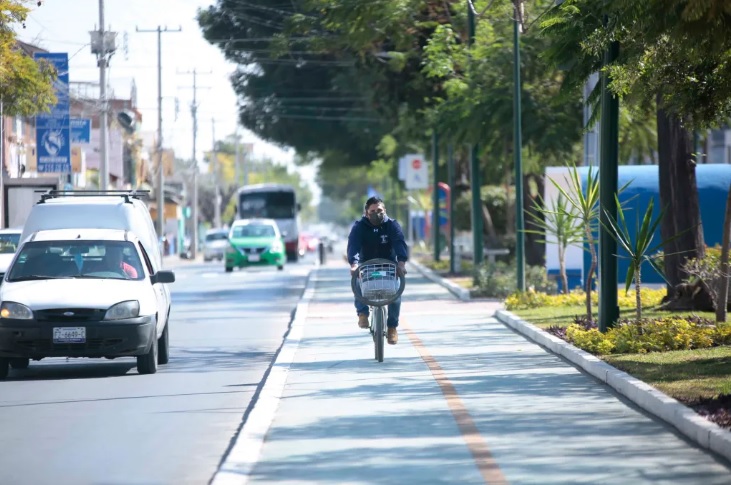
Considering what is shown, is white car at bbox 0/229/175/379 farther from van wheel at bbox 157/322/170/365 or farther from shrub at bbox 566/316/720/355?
shrub at bbox 566/316/720/355

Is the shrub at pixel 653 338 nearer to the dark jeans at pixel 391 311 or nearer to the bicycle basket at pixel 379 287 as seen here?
the dark jeans at pixel 391 311

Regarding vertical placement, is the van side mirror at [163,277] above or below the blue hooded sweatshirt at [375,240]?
below

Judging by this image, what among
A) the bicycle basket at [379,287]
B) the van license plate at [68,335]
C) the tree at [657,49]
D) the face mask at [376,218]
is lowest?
the van license plate at [68,335]

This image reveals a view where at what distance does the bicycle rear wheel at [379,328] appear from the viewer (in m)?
16.6

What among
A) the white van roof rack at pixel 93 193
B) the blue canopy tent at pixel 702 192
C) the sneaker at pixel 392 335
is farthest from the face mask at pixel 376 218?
the blue canopy tent at pixel 702 192

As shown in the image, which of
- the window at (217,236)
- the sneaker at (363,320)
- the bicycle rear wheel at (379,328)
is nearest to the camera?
the bicycle rear wheel at (379,328)

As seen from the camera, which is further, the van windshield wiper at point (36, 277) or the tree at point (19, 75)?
the tree at point (19, 75)

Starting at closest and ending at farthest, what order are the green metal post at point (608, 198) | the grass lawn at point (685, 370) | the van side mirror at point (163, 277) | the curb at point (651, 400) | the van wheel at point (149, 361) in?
the curb at point (651, 400)
the grass lawn at point (685, 370)
the van wheel at point (149, 361)
the van side mirror at point (163, 277)
the green metal post at point (608, 198)

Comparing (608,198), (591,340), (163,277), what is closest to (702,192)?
(608,198)

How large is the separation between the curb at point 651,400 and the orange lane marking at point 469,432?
1505 mm

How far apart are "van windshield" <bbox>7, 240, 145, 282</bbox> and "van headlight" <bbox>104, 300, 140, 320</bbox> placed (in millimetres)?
875

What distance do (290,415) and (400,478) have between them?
10.8 ft

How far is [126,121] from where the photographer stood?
86.6m

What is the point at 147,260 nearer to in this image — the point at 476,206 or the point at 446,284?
the point at 476,206
